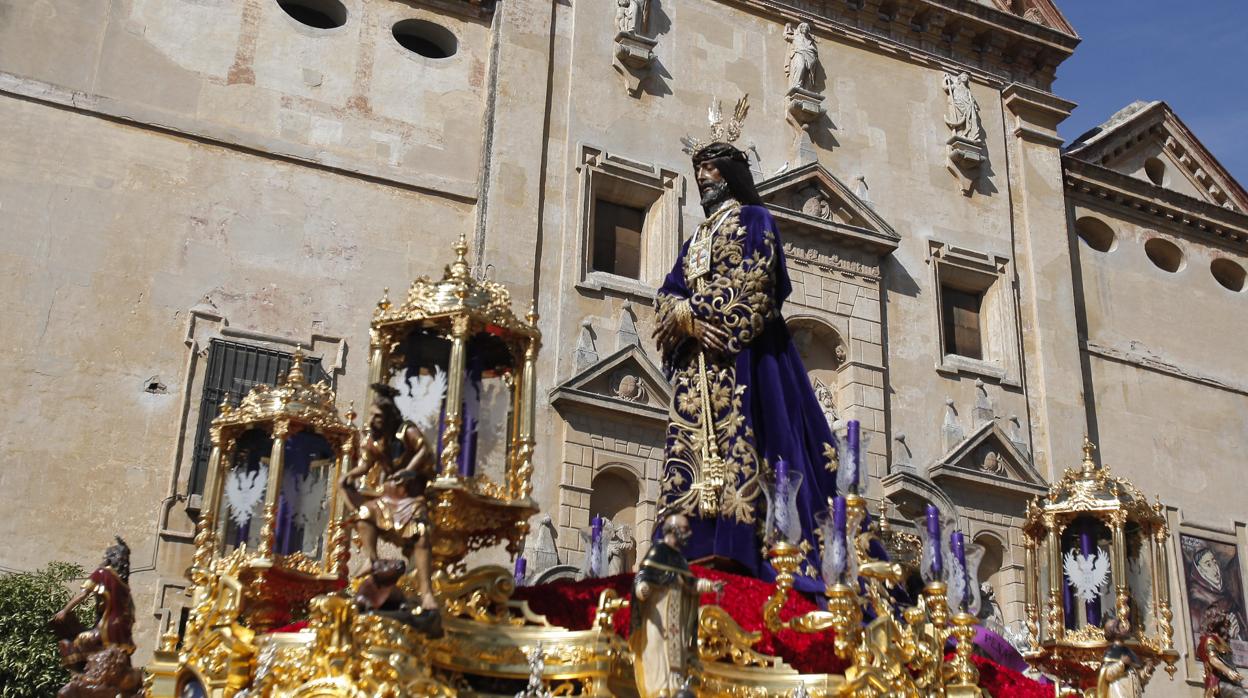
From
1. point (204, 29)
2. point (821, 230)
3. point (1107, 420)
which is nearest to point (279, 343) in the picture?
point (204, 29)

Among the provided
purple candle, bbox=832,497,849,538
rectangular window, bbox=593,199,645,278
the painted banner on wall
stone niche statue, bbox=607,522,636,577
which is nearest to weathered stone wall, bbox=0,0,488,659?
rectangular window, bbox=593,199,645,278

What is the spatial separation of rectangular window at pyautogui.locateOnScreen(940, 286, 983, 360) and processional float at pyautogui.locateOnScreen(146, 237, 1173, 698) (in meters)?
11.3

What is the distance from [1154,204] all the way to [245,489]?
19810mm

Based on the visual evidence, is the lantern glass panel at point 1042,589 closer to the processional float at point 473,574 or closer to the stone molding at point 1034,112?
the processional float at point 473,574

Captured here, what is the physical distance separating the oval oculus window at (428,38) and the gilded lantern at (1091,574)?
1269cm

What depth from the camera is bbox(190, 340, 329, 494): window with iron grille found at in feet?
57.0

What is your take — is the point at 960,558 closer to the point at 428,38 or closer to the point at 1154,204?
the point at 428,38

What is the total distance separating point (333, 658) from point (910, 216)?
17.9 m

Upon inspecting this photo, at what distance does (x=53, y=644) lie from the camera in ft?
46.6

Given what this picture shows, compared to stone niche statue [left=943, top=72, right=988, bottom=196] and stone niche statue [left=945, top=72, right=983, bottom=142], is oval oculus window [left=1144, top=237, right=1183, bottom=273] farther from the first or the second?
stone niche statue [left=945, top=72, right=983, bottom=142]

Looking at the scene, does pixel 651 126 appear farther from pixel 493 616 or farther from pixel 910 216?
pixel 493 616

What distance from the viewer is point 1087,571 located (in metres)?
11.7

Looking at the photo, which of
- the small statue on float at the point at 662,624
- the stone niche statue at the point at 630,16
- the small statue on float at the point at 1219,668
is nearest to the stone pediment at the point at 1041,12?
the stone niche statue at the point at 630,16

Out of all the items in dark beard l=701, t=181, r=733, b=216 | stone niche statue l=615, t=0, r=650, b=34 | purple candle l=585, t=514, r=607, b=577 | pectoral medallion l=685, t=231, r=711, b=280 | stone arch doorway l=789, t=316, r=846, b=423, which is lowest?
purple candle l=585, t=514, r=607, b=577
